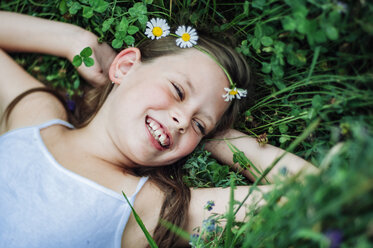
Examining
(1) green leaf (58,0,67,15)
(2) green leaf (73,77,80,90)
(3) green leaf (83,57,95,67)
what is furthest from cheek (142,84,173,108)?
(1) green leaf (58,0,67,15)

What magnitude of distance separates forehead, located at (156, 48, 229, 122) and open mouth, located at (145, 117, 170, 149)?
243 mm

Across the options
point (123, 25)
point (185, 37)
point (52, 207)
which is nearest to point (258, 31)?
point (185, 37)

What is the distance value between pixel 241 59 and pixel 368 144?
132 centimetres

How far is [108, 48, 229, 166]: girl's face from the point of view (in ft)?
6.21

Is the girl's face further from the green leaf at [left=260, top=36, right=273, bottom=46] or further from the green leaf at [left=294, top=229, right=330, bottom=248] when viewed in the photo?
the green leaf at [left=294, top=229, right=330, bottom=248]

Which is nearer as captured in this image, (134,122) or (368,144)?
(368,144)

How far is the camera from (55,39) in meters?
2.48

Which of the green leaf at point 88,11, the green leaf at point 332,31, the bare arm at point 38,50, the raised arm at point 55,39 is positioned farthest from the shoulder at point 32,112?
the green leaf at point 332,31

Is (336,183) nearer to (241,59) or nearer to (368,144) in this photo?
(368,144)

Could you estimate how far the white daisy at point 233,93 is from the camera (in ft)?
6.68

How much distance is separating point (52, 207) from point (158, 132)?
797mm

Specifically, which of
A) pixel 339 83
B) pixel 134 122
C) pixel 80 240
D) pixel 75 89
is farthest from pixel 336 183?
pixel 75 89

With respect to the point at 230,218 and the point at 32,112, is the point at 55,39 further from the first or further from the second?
the point at 230,218

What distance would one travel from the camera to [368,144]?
3.05 feet
